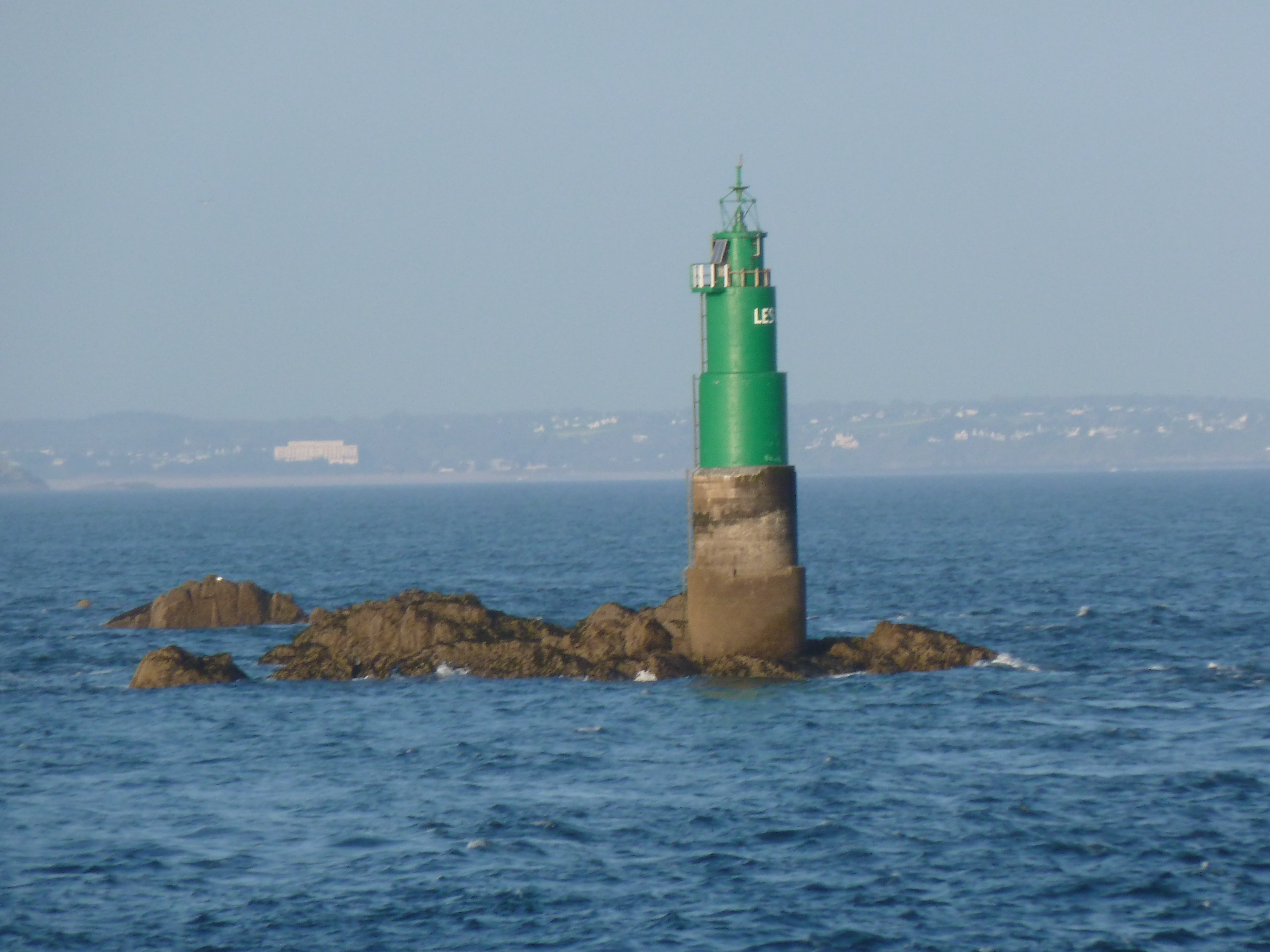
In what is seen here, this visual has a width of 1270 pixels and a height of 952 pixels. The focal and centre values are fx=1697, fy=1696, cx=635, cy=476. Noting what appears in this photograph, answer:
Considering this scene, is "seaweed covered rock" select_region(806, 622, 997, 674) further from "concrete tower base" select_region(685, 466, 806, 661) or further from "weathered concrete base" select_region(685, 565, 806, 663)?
"concrete tower base" select_region(685, 466, 806, 661)

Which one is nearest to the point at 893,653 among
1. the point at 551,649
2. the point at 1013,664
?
the point at 1013,664

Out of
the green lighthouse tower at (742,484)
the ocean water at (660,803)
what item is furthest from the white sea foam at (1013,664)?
the green lighthouse tower at (742,484)

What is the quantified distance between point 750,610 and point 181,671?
12725 mm

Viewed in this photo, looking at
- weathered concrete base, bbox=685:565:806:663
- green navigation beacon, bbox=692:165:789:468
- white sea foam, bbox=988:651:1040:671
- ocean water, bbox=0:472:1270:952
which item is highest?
green navigation beacon, bbox=692:165:789:468

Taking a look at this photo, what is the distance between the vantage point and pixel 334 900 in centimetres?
2147

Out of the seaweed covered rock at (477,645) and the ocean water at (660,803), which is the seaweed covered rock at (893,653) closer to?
the ocean water at (660,803)

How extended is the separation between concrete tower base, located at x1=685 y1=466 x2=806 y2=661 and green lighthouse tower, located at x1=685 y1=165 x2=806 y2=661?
20 mm

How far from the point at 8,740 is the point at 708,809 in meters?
14.3

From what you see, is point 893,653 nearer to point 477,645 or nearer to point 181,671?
point 477,645

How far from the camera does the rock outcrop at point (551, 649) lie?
36.6 m

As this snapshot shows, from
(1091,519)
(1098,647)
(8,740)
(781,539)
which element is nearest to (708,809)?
(781,539)

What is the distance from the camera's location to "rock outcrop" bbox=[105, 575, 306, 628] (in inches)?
1993

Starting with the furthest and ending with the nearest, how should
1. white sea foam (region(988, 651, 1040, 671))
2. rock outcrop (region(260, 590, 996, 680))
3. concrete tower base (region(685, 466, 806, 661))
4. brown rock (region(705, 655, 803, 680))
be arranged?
white sea foam (region(988, 651, 1040, 671)) → rock outcrop (region(260, 590, 996, 680)) → concrete tower base (region(685, 466, 806, 661)) → brown rock (region(705, 655, 803, 680))

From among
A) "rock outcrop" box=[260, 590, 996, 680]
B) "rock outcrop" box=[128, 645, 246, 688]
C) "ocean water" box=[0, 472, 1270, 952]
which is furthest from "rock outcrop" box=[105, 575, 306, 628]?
"rock outcrop" box=[128, 645, 246, 688]
